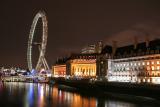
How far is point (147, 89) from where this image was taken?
52594mm

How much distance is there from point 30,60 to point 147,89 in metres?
52.5

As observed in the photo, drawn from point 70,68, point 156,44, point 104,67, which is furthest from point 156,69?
point 70,68

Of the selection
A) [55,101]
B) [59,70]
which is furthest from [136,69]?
[59,70]

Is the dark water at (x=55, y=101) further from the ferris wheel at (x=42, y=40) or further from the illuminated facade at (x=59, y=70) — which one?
the illuminated facade at (x=59, y=70)

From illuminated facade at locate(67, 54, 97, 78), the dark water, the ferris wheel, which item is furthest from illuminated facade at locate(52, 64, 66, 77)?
the dark water

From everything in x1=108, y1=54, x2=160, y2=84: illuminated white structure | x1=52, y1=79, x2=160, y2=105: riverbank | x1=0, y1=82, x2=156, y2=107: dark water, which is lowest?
x1=0, y1=82, x2=156, y2=107: dark water

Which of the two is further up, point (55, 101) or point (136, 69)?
point (136, 69)

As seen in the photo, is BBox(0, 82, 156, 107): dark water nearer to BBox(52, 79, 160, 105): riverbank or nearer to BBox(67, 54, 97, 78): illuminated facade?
BBox(52, 79, 160, 105): riverbank

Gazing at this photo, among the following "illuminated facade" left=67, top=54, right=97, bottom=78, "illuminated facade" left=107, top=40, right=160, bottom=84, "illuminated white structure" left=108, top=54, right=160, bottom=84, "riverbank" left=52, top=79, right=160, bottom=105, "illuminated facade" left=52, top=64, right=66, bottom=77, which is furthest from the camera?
"illuminated facade" left=52, top=64, right=66, bottom=77

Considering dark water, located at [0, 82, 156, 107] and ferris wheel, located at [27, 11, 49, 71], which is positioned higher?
ferris wheel, located at [27, 11, 49, 71]

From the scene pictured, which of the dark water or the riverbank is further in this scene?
the riverbank

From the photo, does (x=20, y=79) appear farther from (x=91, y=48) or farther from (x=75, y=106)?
(x=75, y=106)

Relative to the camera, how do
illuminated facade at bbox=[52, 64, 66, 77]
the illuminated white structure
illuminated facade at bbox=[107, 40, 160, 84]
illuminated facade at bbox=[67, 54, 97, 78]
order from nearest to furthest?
the illuminated white structure, illuminated facade at bbox=[107, 40, 160, 84], illuminated facade at bbox=[67, 54, 97, 78], illuminated facade at bbox=[52, 64, 66, 77]

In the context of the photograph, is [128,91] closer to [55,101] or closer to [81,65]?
[55,101]
